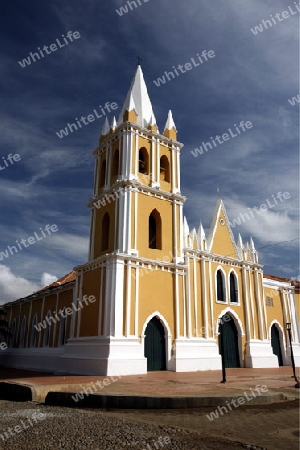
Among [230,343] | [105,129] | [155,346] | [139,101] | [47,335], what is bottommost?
[155,346]

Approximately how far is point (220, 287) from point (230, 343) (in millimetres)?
3253

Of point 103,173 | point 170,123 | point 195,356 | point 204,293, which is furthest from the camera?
point 170,123

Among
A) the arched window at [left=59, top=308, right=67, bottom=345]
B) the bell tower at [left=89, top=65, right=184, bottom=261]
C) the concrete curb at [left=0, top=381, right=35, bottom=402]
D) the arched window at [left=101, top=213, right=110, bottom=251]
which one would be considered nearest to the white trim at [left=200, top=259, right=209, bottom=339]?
the bell tower at [left=89, top=65, right=184, bottom=261]

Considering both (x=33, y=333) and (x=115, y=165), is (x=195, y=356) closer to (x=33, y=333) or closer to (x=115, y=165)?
(x=115, y=165)

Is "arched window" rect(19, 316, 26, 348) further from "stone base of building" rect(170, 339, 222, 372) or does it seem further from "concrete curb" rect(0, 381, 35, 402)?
"concrete curb" rect(0, 381, 35, 402)

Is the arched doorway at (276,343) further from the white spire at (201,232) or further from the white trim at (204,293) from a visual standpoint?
the white spire at (201,232)

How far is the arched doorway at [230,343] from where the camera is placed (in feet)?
66.4

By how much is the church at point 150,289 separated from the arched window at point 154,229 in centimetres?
6

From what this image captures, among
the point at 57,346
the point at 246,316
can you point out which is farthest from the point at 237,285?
the point at 57,346

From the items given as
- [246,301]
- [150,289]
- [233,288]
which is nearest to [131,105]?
[150,289]

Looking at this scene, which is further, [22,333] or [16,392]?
[22,333]

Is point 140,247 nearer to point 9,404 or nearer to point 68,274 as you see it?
point 9,404

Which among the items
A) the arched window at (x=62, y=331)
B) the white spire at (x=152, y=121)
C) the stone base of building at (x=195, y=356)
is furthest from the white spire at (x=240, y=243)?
the arched window at (x=62, y=331)

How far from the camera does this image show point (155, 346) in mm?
16953
